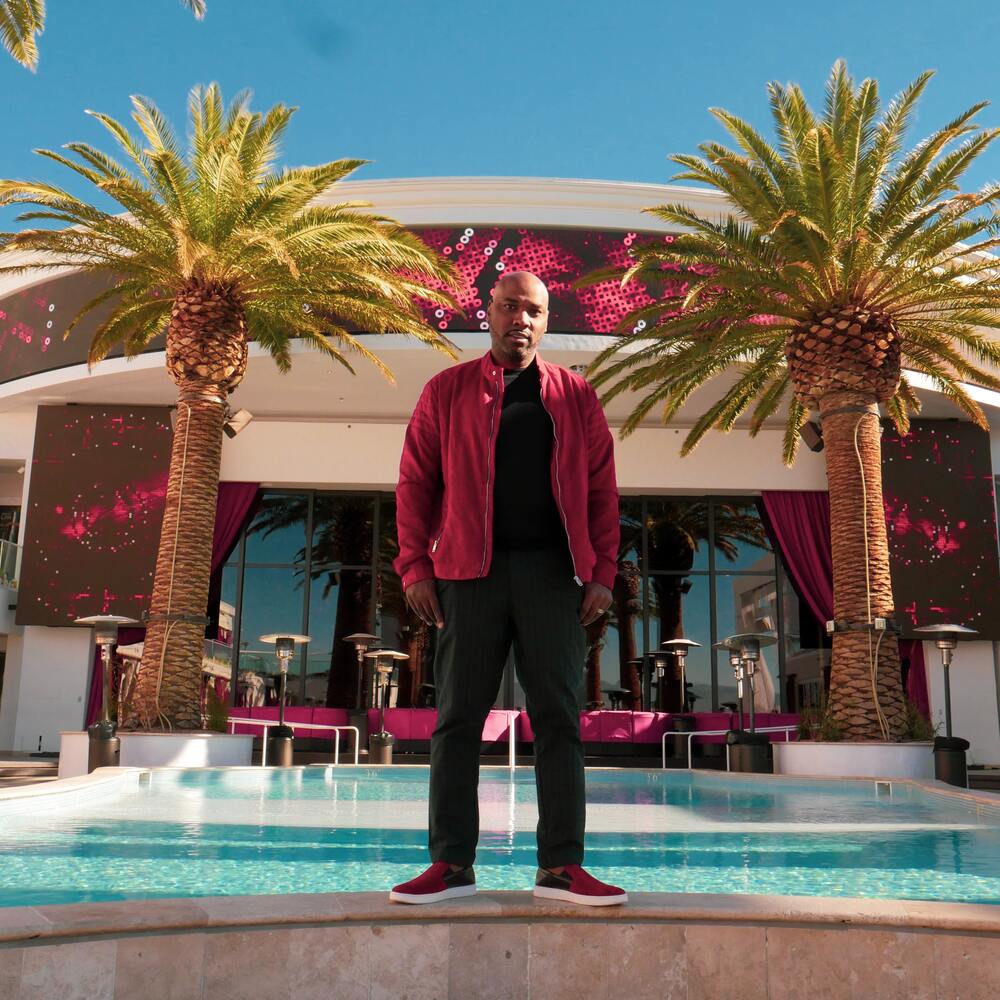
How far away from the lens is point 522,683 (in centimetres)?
274

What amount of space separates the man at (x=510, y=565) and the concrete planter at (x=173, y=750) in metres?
8.75

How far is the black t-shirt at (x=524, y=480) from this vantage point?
9.04 ft

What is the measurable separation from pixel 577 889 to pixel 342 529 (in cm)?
1850

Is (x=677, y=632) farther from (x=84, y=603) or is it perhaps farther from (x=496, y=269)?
(x=84, y=603)

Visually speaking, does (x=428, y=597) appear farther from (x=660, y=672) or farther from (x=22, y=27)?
(x=660, y=672)

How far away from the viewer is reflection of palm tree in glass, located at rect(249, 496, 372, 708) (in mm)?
20344

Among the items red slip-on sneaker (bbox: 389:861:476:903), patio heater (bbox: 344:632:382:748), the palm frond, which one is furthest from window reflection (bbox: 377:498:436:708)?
red slip-on sneaker (bbox: 389:861:476:903)

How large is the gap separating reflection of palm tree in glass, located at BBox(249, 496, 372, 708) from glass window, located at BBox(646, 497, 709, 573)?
5.62 m

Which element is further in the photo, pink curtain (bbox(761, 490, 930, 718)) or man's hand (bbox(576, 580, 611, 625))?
pink curtain (bbox(761, 490, 930, 718))

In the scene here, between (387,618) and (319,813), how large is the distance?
45.1 feet

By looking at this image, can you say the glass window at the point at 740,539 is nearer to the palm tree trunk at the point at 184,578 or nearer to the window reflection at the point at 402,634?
the window reflection at the point at 402,634

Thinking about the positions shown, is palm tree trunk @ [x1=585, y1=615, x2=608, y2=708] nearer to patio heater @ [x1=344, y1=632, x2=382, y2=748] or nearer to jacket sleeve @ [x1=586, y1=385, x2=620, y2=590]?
patio heater @ [x1=344, y1=632, x2=382, y2=748]

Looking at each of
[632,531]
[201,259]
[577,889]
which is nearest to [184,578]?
[201,259]

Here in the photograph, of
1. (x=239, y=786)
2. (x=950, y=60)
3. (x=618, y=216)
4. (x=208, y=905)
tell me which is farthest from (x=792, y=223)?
(x=208, y=905)
